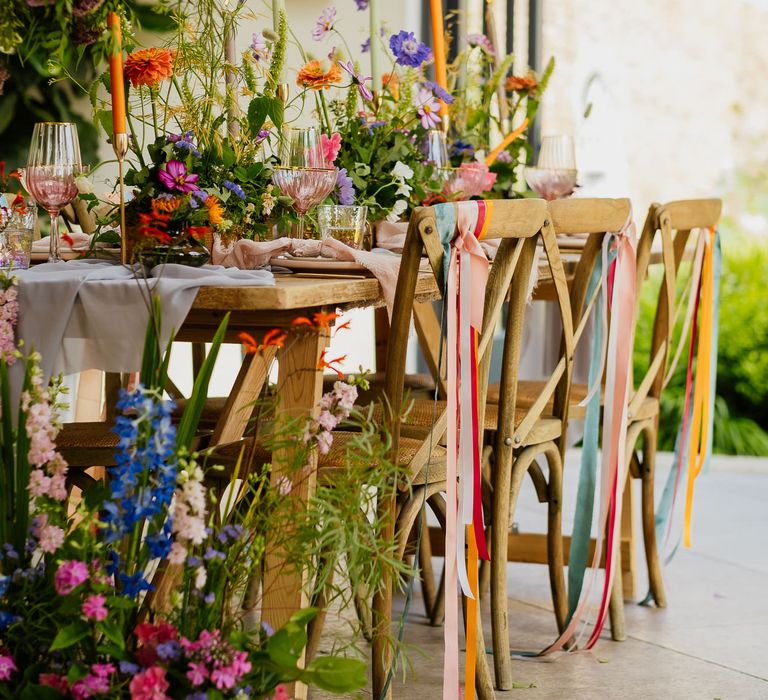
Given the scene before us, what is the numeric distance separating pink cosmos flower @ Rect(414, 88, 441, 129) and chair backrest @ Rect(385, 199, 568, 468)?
0.54 meters

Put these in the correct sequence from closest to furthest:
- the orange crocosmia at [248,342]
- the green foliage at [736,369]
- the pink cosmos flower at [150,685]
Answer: the pink cosmos flower at [150,685]
the orange crocosmia at [248,342]
the green foliage at [736,369]

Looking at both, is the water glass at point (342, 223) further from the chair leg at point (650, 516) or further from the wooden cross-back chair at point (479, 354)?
the chair leg at point (650, 516)

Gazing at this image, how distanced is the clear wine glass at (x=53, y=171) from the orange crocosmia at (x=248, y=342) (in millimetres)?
427

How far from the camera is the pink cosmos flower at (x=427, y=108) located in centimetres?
251

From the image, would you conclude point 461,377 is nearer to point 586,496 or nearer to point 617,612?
point 586,496

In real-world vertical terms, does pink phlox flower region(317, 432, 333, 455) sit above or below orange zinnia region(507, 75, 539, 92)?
below

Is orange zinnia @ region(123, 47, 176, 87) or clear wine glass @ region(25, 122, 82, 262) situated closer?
orange zinnia @ region(123, 47, 176, 87)

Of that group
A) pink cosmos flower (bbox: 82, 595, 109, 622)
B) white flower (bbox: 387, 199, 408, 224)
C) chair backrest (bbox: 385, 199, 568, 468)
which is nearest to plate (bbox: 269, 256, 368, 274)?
chair backrest (bbox: 385, 199, 568, 468)

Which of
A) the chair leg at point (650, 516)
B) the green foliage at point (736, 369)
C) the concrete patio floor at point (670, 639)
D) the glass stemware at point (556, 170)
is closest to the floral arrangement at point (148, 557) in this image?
the concrete patio floor at point (670, 639)

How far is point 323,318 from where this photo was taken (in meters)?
1.69

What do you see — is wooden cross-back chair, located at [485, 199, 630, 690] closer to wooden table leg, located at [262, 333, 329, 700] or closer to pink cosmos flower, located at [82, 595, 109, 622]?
wooden table leg, located at [262, 333, 329, 700]

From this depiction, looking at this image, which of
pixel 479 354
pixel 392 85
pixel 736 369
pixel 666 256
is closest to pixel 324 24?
pixel 392 85

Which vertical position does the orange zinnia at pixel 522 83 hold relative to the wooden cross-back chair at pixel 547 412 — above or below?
above

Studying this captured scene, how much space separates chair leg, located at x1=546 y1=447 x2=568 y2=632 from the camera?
2.39 meters
